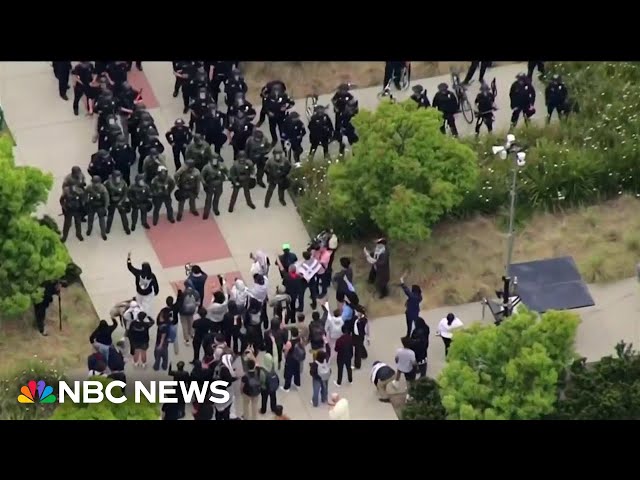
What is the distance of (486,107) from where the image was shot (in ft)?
152

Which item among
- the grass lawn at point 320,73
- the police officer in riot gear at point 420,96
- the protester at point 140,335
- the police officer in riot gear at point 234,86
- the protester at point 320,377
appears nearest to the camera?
the protester at point 320,377

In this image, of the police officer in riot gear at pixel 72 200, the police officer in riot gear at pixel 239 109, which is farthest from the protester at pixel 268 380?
the police officer in riot gear at pixel 239 109

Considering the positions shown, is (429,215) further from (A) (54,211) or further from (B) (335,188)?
(A) (54,211)

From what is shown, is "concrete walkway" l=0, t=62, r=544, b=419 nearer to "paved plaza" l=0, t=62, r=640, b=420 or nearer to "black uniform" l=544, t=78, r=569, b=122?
"paved plaza" l=0, t=62, r=640, b=420

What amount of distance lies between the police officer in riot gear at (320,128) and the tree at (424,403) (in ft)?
22.4

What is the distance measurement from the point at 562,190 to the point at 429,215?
3.50 meters

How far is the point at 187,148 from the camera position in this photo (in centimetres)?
4481

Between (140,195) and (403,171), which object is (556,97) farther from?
(140,195)

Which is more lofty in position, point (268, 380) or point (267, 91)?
point (267, 91)

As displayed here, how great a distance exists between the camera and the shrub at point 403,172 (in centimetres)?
4259

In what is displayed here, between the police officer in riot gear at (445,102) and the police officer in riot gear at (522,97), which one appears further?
the police officer in riot gear at (522,97)

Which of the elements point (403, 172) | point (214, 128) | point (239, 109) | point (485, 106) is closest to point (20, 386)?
point (214, 128)

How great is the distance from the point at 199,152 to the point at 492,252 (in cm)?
592

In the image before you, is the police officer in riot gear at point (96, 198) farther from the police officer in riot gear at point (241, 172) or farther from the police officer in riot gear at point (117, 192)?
the police officer in riot gear at point (241, 172)
